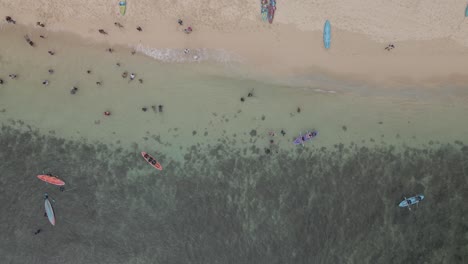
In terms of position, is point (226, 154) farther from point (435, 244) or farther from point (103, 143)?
point (435, 244)

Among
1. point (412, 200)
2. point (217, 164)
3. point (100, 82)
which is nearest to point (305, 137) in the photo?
point (217, 164)

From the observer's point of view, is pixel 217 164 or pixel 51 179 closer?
pixel 51 179

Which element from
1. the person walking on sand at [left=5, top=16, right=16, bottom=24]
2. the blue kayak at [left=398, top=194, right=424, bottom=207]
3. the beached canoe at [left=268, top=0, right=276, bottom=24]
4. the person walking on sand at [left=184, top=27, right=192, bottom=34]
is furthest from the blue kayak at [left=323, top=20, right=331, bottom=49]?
the person walking on sand at [left=5, top=16, right=16, bottom=24]

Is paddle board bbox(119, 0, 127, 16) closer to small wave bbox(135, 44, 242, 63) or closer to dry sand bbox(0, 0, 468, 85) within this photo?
dry sand bbox(0, 0, 468, 85)

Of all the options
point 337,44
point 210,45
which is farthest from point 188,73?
point 337,44

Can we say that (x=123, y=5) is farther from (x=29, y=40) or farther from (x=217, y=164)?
(x=217, y=164)
